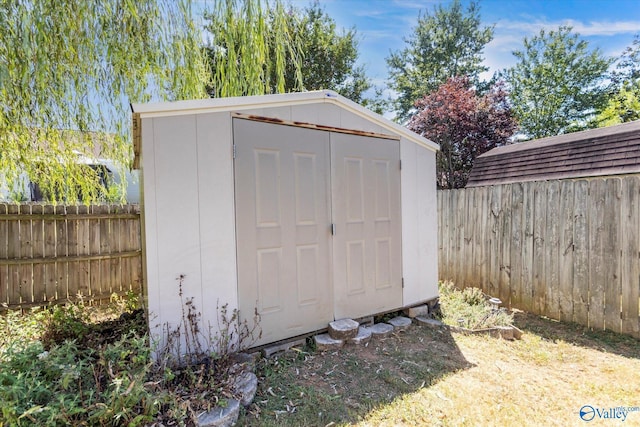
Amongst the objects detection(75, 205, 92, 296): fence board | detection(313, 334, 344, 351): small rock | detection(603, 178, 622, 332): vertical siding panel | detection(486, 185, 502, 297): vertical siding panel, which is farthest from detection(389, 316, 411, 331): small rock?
detection(75, 205, 92, 296): fence board

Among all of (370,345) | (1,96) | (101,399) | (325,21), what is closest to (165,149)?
(1,96)

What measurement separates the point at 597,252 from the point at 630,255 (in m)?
0.28

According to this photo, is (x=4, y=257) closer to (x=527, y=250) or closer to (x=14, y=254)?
(x=14, y=254)

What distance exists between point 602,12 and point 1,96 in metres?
14.0

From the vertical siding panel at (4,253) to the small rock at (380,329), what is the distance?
4514 millimetres

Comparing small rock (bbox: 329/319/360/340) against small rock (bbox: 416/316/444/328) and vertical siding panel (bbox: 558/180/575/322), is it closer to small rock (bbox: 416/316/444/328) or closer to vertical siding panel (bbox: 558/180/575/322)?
small rock (bbox: 416/316/444/328)

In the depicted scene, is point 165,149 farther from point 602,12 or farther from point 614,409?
point 602,12

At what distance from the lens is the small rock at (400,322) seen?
371 cm

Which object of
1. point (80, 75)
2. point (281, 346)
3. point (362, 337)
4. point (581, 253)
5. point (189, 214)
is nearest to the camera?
point (189, 214)

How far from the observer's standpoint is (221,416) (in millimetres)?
2021

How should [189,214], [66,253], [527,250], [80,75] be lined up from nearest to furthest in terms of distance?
[189,214] < [80,75] < [527,250] < [66,253]

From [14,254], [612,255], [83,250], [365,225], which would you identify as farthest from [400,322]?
[14,254]

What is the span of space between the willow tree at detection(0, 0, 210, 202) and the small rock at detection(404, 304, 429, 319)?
3.47 m

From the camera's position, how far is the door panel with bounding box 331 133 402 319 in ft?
11.3
